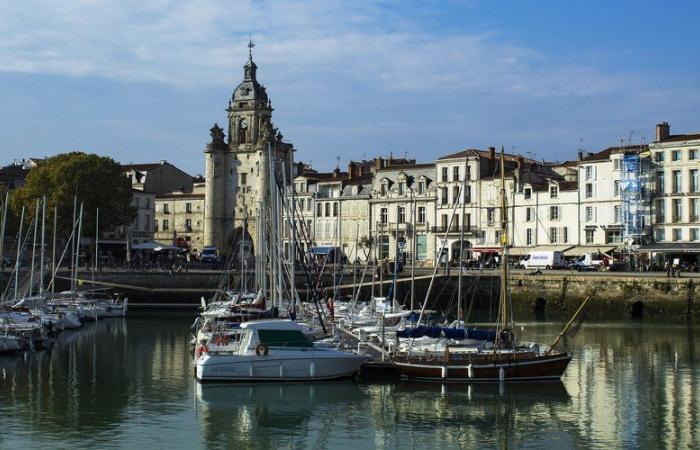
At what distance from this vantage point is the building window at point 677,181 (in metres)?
71.4

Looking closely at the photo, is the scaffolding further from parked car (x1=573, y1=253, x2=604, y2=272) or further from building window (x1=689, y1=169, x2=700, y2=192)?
building window (x1=689, y1=169, x2=700, y2=192)

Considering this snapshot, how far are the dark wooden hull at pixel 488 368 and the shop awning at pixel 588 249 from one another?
41842 millimetres

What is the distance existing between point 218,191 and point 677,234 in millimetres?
40295

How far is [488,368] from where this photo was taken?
33.4 m

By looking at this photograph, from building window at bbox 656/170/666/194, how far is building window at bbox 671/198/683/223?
1042 millimetres

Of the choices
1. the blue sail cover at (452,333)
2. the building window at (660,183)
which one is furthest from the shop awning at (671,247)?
the blue sail cover at (452,333)

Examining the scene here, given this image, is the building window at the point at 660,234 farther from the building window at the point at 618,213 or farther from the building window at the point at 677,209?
the building window at the point at 618,213

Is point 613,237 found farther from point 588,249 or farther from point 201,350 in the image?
point 201,350

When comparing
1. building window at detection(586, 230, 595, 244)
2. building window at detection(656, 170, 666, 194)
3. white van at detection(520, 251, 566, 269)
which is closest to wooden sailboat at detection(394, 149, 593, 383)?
white van at detection(520, 251, 566, 269)

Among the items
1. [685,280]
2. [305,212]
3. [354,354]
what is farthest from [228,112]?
[354,354]

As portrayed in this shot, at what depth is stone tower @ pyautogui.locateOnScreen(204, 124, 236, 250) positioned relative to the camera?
9306 centimetres

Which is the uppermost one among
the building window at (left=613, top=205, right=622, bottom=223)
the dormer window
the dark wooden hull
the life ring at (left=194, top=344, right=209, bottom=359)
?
the dormer window

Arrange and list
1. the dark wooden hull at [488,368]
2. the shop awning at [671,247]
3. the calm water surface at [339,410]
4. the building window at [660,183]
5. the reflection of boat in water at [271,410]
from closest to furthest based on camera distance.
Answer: the calm water surface at [339,410] < the reflection of boat in water at [271,410] < the dark wooden hull at [488,368] < the shop awning at [671,247] < the building window at [660,183]

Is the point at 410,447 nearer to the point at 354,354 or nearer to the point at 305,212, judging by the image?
the point at 354,354
